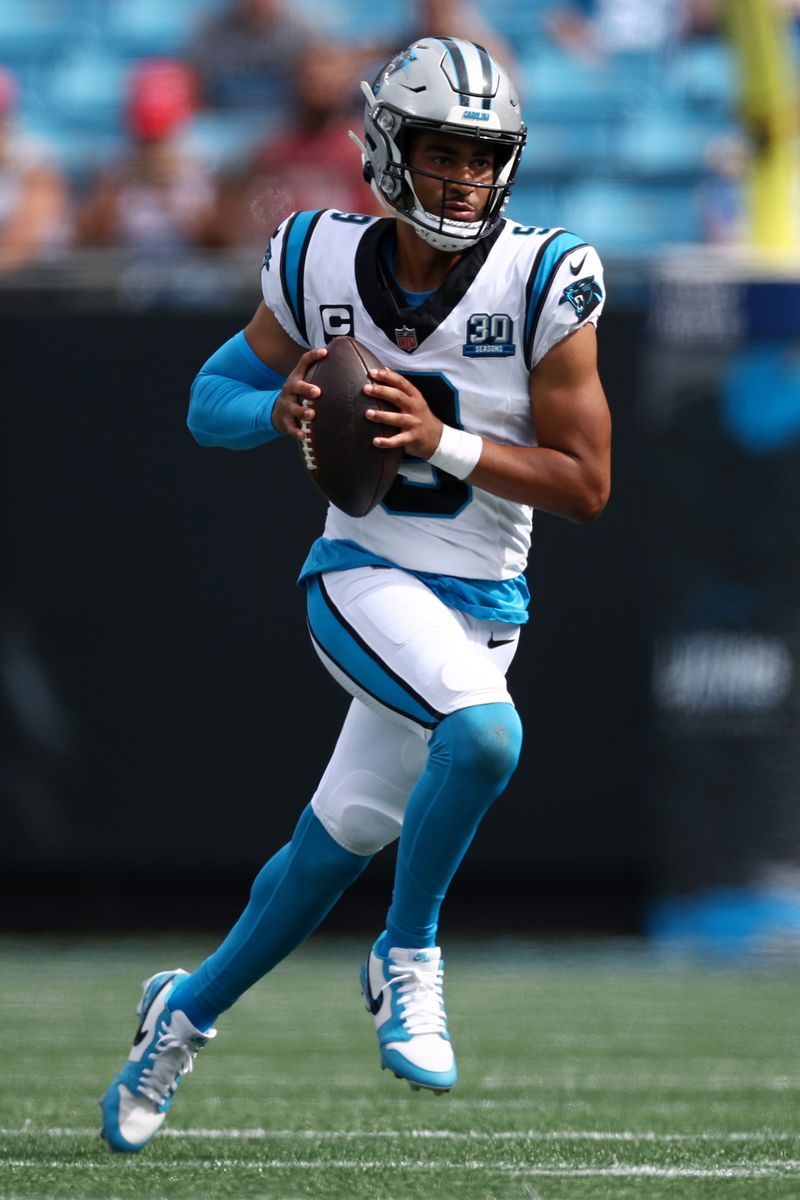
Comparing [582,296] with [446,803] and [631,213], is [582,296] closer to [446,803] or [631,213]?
[446,803]

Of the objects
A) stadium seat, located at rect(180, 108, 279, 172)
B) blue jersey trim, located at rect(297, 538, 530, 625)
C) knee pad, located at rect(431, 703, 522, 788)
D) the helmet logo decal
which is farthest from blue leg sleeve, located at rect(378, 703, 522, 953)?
stadium seat, located at rect(180, 108, 279, 172)

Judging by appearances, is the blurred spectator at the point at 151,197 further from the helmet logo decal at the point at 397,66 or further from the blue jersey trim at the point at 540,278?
the blue jersey trim at the point at 540,278

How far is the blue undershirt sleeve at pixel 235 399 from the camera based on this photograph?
3.24 meters

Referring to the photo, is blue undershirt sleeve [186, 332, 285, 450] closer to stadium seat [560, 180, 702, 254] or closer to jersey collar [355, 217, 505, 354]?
jersey collar [355, 217, 505, 354]

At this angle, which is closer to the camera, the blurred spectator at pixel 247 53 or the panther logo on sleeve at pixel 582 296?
the panther logo on sleeve at pixel 582 296

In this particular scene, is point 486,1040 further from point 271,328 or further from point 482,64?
point 482,64

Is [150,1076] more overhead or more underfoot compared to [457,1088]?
more overhead

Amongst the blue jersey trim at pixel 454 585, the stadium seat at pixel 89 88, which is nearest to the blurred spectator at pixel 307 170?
the stadium seat at pixel 89 88

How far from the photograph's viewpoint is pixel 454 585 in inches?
126

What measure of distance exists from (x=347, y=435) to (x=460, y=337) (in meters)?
0.30

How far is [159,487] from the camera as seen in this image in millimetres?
6992

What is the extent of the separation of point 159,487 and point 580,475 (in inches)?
160

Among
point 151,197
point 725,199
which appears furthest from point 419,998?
point 725,199

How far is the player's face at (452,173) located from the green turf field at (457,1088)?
153cm
